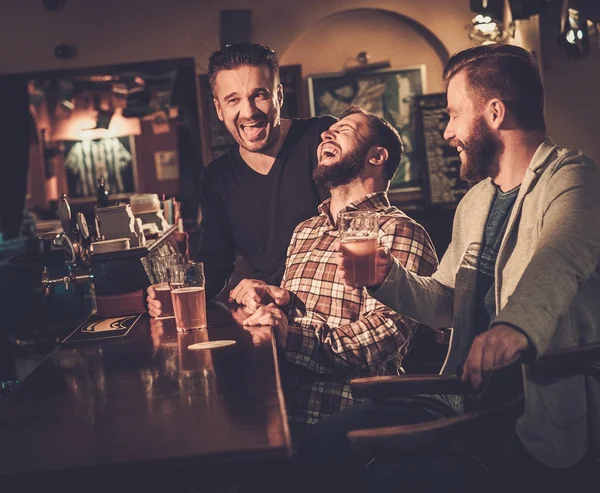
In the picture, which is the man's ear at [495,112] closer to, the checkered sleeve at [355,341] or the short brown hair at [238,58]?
the checkered sleeve at [355,341]

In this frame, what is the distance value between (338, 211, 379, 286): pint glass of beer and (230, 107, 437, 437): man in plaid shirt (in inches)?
16.0

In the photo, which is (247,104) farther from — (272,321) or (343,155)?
(272,321)

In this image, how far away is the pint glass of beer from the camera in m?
1.99

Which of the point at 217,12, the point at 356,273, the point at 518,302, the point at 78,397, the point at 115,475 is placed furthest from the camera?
the point at 217,12

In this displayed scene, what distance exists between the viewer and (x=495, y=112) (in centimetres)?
218

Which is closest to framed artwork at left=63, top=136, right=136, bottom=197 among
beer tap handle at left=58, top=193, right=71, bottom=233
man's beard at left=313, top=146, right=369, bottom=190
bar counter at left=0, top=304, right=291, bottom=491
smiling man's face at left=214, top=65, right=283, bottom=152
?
beer tap handle at left=58, top=193, right=71, bottom=233

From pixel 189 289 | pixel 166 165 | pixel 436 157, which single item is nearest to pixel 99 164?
pixel 166 165

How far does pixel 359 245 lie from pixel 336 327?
591mm

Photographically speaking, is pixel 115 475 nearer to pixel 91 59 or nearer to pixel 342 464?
pixel 342 464

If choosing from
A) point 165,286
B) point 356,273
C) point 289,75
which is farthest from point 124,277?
point 289,75

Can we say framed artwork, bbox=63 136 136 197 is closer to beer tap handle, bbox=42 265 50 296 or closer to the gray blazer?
beer tap handle, bbox=42 265 50 296

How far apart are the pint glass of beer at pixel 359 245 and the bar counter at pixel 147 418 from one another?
305 mm

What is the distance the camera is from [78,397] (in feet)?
5.60

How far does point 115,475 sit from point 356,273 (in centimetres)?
94
